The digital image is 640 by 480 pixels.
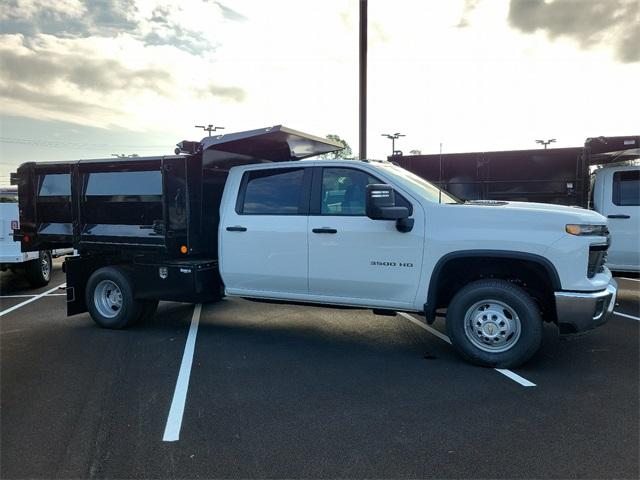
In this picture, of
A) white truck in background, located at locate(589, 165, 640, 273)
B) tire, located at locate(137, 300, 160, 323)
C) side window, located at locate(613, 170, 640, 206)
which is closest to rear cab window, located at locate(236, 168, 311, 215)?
tire, located at locate(137, 300, 160, 323)

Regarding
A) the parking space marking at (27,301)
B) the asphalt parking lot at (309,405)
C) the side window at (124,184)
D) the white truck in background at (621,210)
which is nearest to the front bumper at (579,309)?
the asphalt parking lot at (309,405)

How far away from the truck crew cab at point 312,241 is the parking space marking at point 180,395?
0.61 meters

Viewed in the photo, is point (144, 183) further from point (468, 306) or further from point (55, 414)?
point (468, 306)

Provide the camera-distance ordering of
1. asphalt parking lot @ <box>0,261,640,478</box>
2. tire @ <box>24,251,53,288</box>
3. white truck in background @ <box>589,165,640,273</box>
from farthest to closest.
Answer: tire @ <box>24,251,53,288</box>, white truck in background @ <box>589,165,640,273</box>, asphalt parking lot @ <box>0,261,640,478</box>

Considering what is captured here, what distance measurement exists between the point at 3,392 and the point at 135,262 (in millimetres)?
2337

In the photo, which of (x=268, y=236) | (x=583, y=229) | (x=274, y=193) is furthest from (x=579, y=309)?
(x=274, y=193)

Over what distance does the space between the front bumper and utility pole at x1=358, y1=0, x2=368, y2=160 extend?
681cm

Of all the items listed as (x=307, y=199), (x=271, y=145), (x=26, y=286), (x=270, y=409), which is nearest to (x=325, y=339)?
(x=307, y=199)

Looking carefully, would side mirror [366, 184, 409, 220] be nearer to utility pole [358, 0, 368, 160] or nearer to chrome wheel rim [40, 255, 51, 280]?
utility pole [358, 0, 368, 160]

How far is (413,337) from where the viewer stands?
19.9ft

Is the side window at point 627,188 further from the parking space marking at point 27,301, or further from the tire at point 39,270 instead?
the tire at point 39,270

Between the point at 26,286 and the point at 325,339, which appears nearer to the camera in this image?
the point at 325,339

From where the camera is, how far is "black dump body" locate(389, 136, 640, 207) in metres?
8.37

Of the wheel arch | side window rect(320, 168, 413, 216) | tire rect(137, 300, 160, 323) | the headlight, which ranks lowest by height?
tire rect(137, 300, 160, 323)
